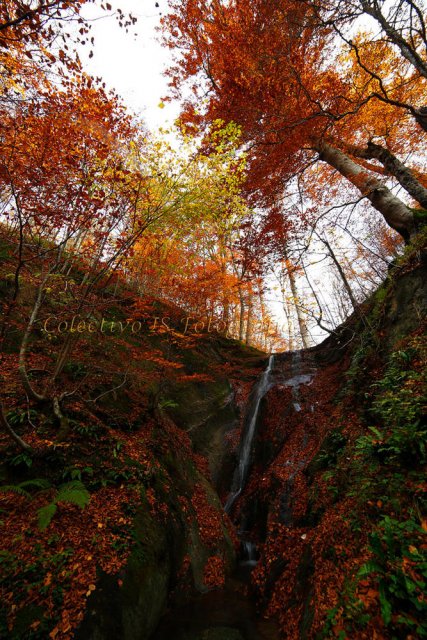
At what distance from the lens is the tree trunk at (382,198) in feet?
22.9

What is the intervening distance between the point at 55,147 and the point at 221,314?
10.8 meters

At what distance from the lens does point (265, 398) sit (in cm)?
1127

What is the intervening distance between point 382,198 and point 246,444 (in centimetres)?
933

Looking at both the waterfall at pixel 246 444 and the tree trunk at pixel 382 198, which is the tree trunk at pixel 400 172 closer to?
the tree trunk at pixel 382 198

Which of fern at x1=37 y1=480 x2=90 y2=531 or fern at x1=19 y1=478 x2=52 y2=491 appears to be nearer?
fern at x1=37 y1=480 x2=90 y2=531

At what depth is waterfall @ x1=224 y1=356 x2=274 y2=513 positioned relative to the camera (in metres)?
9.03

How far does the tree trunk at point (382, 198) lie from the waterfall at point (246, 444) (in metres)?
7.84

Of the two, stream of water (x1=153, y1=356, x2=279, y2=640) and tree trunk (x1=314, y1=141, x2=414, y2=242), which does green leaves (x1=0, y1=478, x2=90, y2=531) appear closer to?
stream of water (x1=153, y1=356, x2=279, y2=640)

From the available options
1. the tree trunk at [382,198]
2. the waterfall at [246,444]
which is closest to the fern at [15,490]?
the waterfall at [246,444]

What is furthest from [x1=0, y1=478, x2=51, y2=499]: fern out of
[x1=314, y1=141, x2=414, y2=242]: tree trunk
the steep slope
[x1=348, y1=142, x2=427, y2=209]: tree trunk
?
[x1=348, y1=142, x2=427, y2=209]: tree trunk

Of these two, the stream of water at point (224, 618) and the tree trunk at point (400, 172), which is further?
the tree trunk at point (400, 172)

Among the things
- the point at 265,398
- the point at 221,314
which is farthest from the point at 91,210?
the point at 221,314

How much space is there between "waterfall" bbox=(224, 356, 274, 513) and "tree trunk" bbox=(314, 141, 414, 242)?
784cm

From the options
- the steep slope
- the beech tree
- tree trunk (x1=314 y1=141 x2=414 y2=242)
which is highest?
the beech tree
